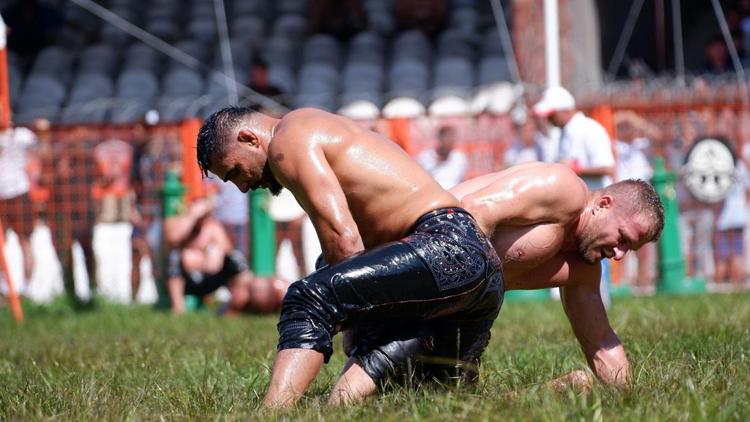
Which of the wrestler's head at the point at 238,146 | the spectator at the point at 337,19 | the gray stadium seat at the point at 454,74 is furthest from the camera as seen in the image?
the spectator at the point at 337,19

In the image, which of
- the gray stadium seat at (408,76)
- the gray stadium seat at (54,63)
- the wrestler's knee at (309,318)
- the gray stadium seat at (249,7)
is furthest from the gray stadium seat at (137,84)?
the wrestler's knee at (309,318)

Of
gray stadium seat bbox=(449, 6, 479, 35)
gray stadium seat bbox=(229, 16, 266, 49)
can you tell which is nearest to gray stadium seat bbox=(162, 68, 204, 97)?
gray stadium seat bbox=(229, 16, 266, 49)

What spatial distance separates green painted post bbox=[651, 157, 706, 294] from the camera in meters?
11.1

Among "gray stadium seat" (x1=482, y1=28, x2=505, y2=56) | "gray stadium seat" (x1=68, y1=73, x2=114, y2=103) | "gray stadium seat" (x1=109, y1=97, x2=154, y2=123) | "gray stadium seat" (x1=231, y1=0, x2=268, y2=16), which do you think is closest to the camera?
"gray stadium seat" (x1=109, y1=97, x2=154, y2=123)

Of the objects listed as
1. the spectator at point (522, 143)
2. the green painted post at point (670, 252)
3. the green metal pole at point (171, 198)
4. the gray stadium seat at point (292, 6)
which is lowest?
the green painted post at point (670, 252)

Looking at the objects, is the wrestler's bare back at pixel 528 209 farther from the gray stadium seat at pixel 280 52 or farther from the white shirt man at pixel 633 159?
the gray stadium seat at pixel 280 52

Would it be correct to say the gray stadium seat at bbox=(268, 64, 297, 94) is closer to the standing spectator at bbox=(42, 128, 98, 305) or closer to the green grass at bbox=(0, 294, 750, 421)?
the standing spectator at bbox=(42, 128, 98, 305)

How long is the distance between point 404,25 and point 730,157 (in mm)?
6952

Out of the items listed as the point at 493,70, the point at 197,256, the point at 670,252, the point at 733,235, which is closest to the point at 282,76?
the point at 493,70

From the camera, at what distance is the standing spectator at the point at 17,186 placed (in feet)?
39.1

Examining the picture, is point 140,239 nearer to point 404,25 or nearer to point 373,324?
point 404,25

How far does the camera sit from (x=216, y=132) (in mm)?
3848

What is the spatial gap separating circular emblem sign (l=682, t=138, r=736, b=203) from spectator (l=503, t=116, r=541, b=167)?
1.62m

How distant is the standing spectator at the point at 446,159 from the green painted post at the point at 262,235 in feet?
5.13
